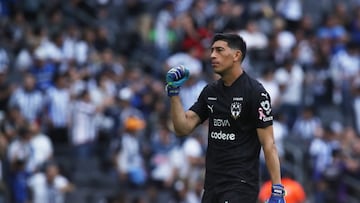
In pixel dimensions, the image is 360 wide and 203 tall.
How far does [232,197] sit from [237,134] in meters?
Result: 0.59

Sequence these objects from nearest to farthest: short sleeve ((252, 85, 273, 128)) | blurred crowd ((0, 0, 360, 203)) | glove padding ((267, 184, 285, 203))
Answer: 1. glove padding ((267, 184, 285, 203))
2. short sleeve ((252, 85, 273, 128))
3. blurred crowd ((0, 0, 360, 203))

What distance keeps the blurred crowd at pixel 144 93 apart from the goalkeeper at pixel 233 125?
27.5ft

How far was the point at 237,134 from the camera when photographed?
1050 centimetres

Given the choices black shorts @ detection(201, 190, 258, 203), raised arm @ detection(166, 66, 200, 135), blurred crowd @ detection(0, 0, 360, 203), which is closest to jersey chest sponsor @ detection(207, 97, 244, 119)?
raised arm @ detection(166, 66, 200, 135)

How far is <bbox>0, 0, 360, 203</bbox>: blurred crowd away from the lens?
19672 mm

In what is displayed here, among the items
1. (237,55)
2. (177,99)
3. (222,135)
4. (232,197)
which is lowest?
(232,197)

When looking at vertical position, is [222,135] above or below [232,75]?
below

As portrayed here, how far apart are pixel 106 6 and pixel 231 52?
15.6m

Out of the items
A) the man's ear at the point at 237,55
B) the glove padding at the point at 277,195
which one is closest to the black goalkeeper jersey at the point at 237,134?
the man's ear at the point at 237,55

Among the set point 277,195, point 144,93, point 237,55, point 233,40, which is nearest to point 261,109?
point 237,55

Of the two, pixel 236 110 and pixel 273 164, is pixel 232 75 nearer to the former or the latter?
pixel 236 110

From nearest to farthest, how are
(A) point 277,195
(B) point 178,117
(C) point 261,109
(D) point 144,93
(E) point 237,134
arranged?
1. (A) point 277,195
2. (C) point 261,109
3. (E) point 237,134
4. (B) point 178,117
5. (D) point 144,93

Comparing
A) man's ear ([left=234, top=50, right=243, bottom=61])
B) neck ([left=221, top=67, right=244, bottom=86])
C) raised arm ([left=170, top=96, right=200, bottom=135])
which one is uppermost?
man's ear ([left=234, top=50, right=243, bottom=61])

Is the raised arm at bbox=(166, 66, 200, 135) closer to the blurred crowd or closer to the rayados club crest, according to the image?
the rayados club crest
